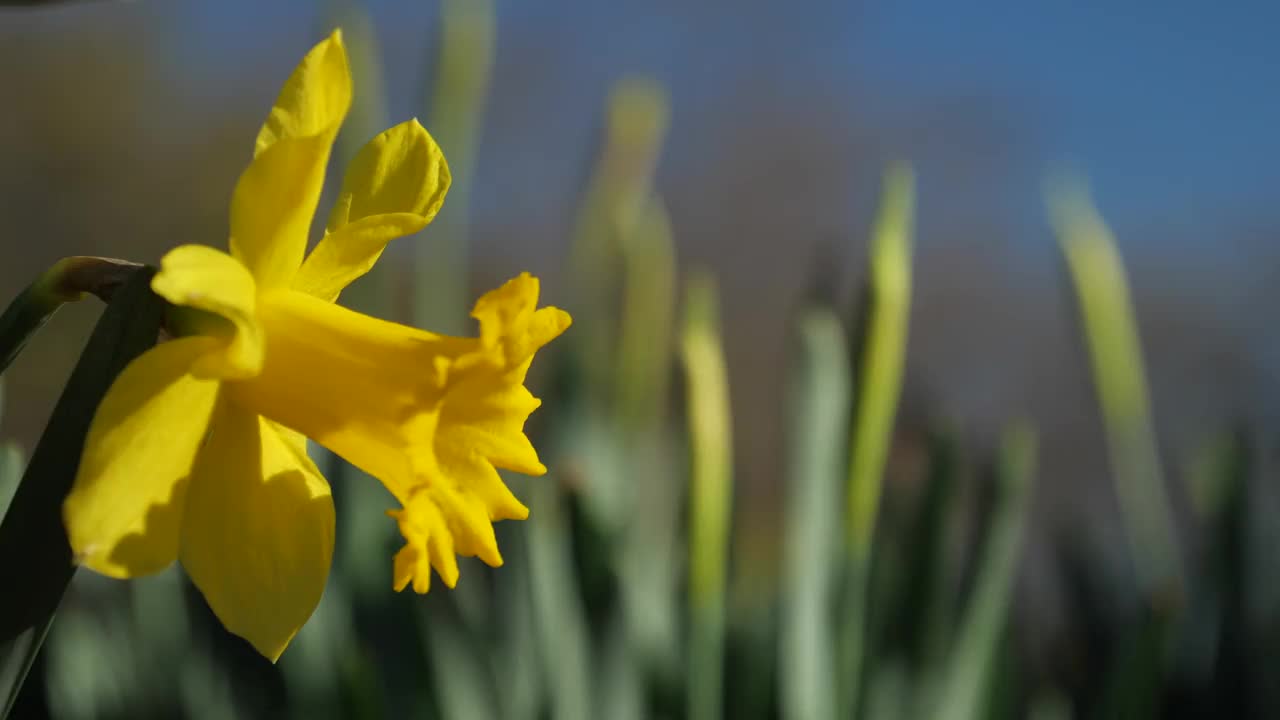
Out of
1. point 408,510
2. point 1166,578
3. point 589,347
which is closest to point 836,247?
point 589,347

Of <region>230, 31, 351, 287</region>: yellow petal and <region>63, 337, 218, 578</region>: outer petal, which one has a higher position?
<region>230, 31, 351, 287</region>: yellow petal

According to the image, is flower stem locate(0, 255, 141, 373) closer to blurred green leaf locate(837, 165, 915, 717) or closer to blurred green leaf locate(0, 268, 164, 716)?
blurred green leaf locate(0, 268, 164, 716)

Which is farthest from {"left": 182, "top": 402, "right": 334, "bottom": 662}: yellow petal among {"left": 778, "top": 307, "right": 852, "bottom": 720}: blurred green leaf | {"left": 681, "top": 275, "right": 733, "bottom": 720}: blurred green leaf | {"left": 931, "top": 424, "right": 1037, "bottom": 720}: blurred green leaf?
{"left": 931, "top": 424, "right": 1037, "bottom": 720}: blurred green leaf

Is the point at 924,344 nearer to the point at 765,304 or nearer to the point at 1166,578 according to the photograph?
the point at 765,304

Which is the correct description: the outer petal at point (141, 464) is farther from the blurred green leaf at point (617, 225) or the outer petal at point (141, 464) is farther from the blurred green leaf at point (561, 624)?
the blurred green leaf at point (617, 225)

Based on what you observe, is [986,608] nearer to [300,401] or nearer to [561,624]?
[561,624]

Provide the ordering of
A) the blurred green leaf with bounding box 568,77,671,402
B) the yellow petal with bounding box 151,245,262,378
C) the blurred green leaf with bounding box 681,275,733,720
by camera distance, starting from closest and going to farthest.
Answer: the yellow petal with bounding box 151,245,262,378
the blurred green leaf with bounding box 681,275,733,720
the blurred green leaf with bounding box 568,77,671,402

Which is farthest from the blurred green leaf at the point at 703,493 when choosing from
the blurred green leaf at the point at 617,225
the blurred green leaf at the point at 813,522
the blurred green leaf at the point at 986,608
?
the blurred green leaf at the point at 617,225
